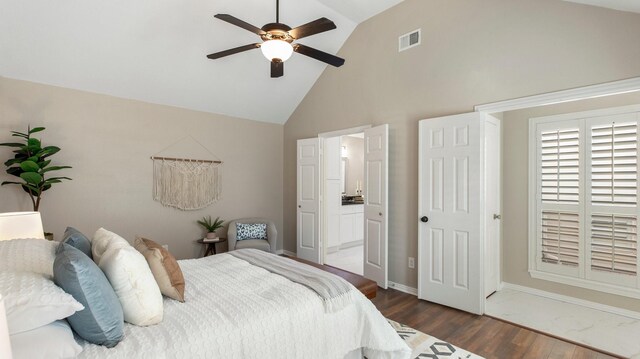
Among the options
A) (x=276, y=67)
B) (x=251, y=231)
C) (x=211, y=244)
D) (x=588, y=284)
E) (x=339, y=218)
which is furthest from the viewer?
(x=339, y=218)

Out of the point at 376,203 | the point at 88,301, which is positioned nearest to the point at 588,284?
the point at 376,203

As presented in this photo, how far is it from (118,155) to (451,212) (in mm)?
4243

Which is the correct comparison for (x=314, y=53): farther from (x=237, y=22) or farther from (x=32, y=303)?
(x=32, y=303)

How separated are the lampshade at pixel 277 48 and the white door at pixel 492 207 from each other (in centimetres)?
241

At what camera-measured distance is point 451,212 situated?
3.30 metres

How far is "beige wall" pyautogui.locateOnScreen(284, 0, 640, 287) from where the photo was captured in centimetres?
255

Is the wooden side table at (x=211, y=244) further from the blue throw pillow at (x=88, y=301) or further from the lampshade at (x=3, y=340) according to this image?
the lampshade at (x=3, y=340)

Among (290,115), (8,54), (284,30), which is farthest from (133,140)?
(284,30)

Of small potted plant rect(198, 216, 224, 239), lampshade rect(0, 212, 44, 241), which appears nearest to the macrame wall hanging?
small potted plant rect(198, 216, 224, 239)

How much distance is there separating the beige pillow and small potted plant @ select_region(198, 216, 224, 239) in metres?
2.65

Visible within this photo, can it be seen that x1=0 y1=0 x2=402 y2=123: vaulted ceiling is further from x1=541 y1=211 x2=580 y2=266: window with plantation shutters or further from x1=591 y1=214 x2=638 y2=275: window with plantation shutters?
x1=591 y1=214 x2=638 y2=275: window with plantation shutters

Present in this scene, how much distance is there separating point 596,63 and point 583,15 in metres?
0.44

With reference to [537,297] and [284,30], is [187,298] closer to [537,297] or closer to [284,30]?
[284,30]

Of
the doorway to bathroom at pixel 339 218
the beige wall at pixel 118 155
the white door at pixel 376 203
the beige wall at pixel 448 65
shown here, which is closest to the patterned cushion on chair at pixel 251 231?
the beige wall at pixel 118 155
